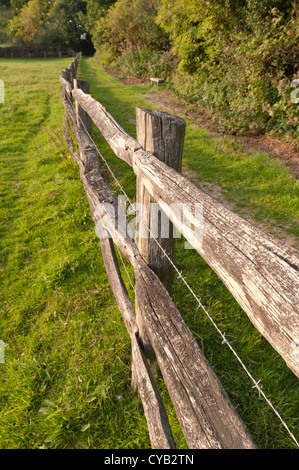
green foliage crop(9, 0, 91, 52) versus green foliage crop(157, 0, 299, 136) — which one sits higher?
green foliage crop(9, 0, 91, 52)

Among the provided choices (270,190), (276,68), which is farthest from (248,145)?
(270,190)

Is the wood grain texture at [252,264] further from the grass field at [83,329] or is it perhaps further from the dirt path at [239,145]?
the dirt path at [239,145]

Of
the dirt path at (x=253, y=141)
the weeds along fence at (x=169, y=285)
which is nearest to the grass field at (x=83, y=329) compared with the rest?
the weeds along fence at (x=169, y=285)

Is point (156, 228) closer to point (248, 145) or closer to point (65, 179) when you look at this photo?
point (65, 179)

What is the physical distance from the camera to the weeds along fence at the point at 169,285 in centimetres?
89

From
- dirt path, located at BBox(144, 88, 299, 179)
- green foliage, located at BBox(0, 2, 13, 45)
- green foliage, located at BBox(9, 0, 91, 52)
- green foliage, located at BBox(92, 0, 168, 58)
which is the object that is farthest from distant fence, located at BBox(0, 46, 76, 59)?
dirt path, located at BBox(144, 88, 299, 179)

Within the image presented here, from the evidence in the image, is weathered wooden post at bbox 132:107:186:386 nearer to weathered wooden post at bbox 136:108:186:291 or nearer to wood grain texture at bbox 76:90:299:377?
weathered wooden post at bbox 136:108:186:291

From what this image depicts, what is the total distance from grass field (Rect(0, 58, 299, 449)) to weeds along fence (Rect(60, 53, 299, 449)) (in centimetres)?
39

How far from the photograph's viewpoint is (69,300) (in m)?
3.01

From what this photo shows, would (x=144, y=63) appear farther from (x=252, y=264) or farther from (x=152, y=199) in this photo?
(x=252, y=264)

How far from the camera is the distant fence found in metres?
38.0

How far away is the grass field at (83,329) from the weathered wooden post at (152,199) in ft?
1.75

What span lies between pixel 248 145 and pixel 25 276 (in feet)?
20.0

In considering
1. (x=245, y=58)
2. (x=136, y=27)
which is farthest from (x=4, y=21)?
(x=245, y=58)
